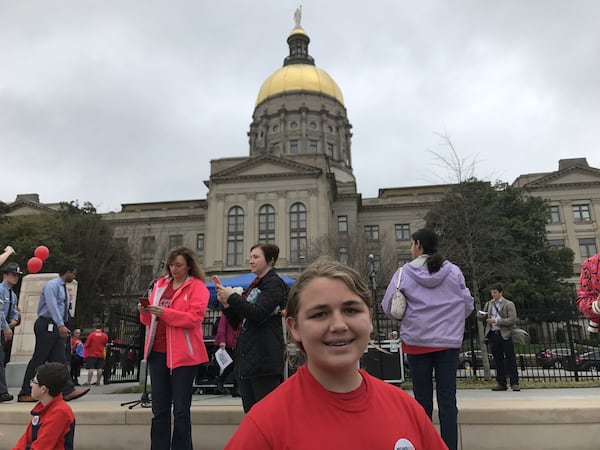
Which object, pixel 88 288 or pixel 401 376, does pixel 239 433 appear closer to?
pixel 401 376

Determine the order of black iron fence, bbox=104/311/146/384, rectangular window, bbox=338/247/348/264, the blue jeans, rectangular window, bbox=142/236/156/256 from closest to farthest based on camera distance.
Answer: the blue jeans, black iron fence, bbox=104/311/146/384, rectangular window, bbox=338/247/348/264, rectangular window, bbox=142/236/156/256

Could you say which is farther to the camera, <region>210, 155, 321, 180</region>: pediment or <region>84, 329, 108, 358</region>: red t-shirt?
<region>210, 155, 321, 180</region>: pediment

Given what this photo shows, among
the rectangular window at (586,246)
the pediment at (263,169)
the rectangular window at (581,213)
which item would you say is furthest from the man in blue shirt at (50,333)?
the rectangular window at (581,213)

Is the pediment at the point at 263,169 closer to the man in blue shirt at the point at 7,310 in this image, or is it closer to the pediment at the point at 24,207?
the pediment at the point at 24,207

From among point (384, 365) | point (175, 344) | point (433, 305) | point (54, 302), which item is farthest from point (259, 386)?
point (384, 365)

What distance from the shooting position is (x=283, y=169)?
177ft

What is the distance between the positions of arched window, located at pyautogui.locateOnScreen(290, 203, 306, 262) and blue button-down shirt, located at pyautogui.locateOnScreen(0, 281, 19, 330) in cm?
4428

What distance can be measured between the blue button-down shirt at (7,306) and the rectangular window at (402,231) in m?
54.2

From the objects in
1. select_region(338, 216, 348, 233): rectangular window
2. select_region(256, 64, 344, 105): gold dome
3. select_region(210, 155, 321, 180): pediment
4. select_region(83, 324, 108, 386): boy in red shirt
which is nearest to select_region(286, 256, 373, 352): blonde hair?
select_region(83, 324, 108, 386): boy in red shirt

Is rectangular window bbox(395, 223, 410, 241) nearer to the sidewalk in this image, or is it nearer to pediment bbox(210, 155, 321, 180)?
pediment bbox(210, 155, 321, 180)

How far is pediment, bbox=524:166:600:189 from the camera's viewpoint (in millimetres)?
55594

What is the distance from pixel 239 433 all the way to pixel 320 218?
166 feet

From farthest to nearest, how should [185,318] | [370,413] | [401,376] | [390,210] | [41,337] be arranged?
[390,210] → [401,376] → [41,337] → [185,318] → [370,413]

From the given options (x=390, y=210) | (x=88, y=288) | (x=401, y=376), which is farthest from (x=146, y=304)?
(x=390, y=210)
